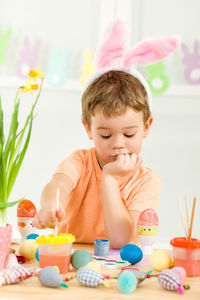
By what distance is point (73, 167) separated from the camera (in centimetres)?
149

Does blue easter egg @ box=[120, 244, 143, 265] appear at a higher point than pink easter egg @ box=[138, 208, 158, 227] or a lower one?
lower

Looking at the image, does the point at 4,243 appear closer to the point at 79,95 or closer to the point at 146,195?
the point at 146,195

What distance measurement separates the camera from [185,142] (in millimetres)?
2980

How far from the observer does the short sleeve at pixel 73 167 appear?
4.75 ft

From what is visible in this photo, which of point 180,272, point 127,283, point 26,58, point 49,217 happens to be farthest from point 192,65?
point 127,283

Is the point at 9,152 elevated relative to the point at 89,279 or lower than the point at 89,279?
elevated

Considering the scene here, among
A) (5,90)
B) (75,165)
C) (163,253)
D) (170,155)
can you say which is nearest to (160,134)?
(170,155)

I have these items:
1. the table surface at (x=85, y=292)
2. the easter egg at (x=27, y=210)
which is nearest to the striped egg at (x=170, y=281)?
the table surface at (x=85, y=292)

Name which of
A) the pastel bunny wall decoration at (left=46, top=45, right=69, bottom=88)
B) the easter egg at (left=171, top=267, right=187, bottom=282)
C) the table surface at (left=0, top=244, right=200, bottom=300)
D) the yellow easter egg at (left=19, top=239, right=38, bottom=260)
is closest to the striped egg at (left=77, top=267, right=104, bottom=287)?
the table surface at (left=0, top=244, right=200, bottom=300)

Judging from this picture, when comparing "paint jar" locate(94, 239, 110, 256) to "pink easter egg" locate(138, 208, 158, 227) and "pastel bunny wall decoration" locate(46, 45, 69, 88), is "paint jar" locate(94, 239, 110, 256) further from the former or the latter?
"pastel bunny wall decoration" locate(46, 45, 69, 88)

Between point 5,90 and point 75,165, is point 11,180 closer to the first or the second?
point 75,165

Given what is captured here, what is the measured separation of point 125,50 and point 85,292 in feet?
3.06

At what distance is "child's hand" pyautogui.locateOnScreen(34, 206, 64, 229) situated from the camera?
977 mm

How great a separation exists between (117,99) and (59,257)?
2.07 feet
